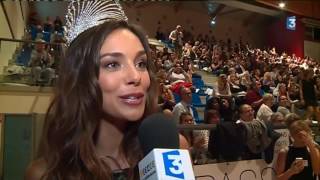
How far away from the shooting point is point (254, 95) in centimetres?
402

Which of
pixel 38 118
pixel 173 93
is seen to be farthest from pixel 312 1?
pixel 38 118

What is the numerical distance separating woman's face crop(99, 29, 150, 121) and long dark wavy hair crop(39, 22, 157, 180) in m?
0.02

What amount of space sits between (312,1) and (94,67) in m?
5.32

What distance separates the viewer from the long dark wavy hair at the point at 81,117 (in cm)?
88

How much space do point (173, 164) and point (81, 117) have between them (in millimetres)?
379

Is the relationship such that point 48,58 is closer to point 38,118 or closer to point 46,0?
point 38,118

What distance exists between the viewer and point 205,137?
7.66ft

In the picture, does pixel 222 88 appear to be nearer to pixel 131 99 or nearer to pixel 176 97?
pixel 176 97

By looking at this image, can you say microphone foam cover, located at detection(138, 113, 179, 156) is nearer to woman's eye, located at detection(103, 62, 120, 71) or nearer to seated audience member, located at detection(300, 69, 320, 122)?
woman's eye, located at detection(103, 62, 120, 71)

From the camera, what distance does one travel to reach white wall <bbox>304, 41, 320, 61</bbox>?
4037 millimetres

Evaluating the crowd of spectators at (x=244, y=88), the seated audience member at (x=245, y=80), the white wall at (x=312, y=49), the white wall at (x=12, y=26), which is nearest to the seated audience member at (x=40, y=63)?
the white wall at (x=12, y=26)

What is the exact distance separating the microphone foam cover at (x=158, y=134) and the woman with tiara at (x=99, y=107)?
59 millimetres

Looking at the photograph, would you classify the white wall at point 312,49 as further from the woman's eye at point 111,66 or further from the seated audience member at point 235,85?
the woman's eye at point 111,66

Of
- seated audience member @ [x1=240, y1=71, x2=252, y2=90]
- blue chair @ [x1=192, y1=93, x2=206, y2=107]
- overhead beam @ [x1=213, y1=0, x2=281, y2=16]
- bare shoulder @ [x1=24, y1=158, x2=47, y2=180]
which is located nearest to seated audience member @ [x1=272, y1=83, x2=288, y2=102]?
seated audience member @ [x1=240, y1=71, x2=252, y2=90]
